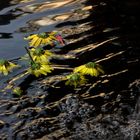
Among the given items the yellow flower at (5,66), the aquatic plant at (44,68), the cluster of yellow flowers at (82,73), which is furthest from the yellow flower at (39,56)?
the cluster of yellow flowers at (82,73)

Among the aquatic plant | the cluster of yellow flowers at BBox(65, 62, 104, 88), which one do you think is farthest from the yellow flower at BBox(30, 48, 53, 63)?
the cluster of yellow flowers at BBox(65, 62, 104, 88)

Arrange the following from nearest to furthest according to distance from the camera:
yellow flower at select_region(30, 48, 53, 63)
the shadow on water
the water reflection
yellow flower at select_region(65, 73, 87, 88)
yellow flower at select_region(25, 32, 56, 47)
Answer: the shadow on water, yellow flower at select_region(65, 73, 87, 88), yellow flower at select_region(30, 48, 53, 63), yellow flower at select_region(25, 32, 56, 47), the water reflection

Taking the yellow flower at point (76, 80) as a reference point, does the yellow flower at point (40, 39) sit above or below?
above

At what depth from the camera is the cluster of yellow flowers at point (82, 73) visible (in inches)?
172

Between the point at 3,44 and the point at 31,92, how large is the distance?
178cm

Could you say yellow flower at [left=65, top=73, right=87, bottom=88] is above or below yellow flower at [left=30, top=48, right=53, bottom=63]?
below

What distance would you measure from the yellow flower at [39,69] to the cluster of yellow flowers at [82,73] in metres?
0.32

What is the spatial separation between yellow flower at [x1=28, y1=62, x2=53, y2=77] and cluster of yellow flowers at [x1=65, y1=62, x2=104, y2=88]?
32 centimetres

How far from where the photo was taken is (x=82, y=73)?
4.48 meters

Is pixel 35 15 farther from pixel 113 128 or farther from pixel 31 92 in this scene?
pixel 113 128

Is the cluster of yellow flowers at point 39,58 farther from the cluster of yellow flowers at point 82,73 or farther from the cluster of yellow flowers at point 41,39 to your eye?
the cluster of yellow flowers at point 82,73

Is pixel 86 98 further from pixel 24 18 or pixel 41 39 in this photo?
pixel 24 18

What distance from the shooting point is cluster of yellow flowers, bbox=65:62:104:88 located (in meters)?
4.37

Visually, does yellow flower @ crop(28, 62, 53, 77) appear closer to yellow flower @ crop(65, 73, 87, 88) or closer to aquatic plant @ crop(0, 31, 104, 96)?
aquatic plant @ crop(0, 31, 104, 96)
